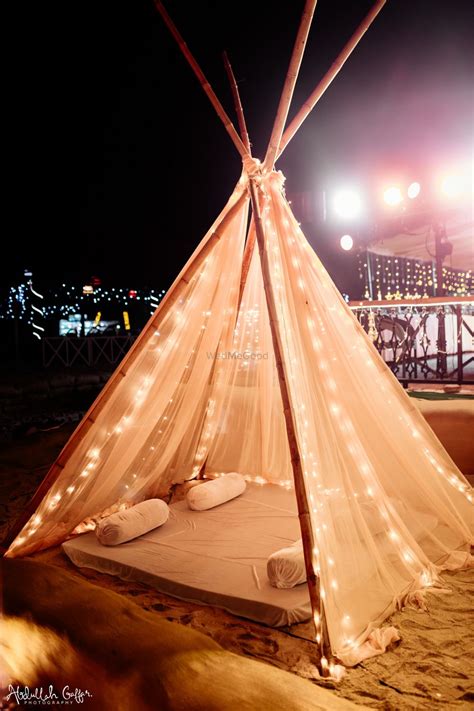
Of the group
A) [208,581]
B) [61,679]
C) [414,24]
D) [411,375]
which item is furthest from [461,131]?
[61,679]

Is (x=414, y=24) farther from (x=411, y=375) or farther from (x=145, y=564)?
(x=145, y=564)

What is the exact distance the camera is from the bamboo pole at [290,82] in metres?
2.41

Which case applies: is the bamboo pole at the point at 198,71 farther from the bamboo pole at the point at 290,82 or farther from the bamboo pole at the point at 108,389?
the bamboo pole at the point at 108,389

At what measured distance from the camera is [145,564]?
2.63 m

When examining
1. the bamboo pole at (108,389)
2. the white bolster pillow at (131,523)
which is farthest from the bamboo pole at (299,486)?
the white bolster pillow at (131,523)

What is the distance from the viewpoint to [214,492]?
3.46 meters

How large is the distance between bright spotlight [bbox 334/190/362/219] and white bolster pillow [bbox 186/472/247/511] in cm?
478

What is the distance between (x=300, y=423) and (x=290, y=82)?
5.76 feet

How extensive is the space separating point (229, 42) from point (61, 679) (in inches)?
142

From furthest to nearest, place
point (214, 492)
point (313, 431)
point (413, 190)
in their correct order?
point (413, 190), point (214, 492), point (313, 431)

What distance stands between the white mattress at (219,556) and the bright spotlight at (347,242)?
5.06 meters

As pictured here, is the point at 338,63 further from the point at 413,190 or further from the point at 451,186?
the point at 413,190

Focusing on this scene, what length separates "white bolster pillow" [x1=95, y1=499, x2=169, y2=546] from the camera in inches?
114

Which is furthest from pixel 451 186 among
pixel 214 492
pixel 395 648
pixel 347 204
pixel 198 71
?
pixel 395 648
